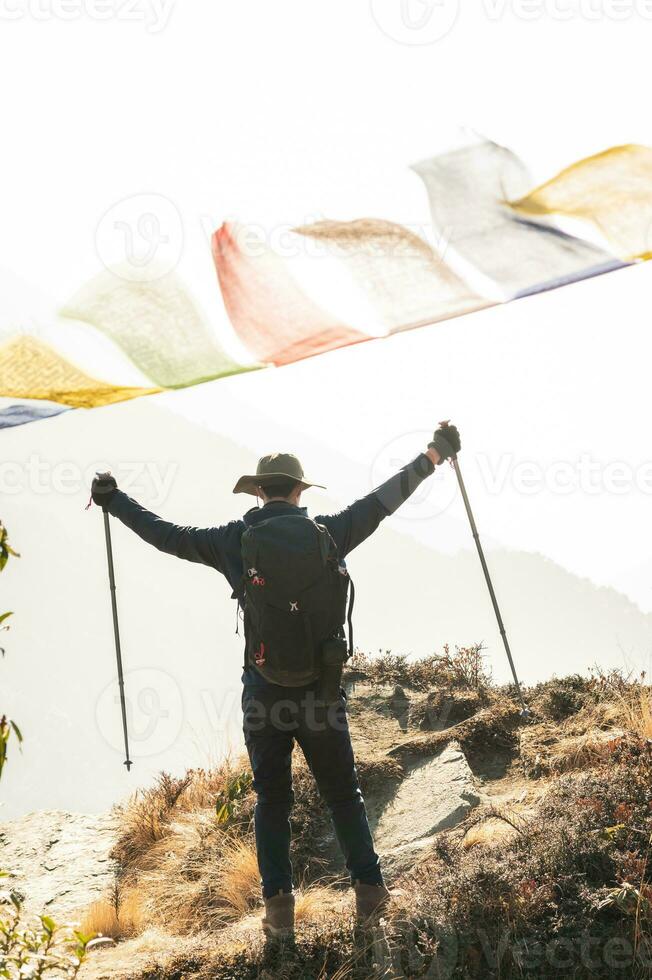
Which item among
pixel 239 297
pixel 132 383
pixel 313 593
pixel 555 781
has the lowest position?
pixel 555 781

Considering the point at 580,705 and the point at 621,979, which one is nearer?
Result: the point at 621,979

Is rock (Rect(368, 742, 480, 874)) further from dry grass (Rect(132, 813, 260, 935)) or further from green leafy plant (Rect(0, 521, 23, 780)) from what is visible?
green leafy plant (Rect(0, 521, 23, 780))

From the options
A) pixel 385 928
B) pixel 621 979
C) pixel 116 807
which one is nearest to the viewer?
pixel 621 979

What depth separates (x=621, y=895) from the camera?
4.52 m

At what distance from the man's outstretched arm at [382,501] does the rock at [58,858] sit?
4873 millimetres

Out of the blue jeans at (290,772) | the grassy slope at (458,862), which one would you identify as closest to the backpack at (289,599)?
the blue jeans at (290,772)

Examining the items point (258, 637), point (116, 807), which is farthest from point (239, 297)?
point (116, 807)

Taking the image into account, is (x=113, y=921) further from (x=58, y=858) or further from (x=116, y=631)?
(x=58, y=858)

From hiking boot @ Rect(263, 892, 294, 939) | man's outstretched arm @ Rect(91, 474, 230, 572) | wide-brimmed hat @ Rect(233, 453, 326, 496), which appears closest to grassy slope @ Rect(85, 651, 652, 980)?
hiking boot @ Rect(263, 892, 294, 939)

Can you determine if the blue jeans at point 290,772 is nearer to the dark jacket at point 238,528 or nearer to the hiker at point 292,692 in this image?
the hiker at point 292,692

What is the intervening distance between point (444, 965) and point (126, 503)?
3.27 metres

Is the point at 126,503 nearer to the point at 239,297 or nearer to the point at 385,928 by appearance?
the point at 239,297

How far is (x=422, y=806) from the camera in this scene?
7074mm

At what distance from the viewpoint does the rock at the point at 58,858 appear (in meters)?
8.55
